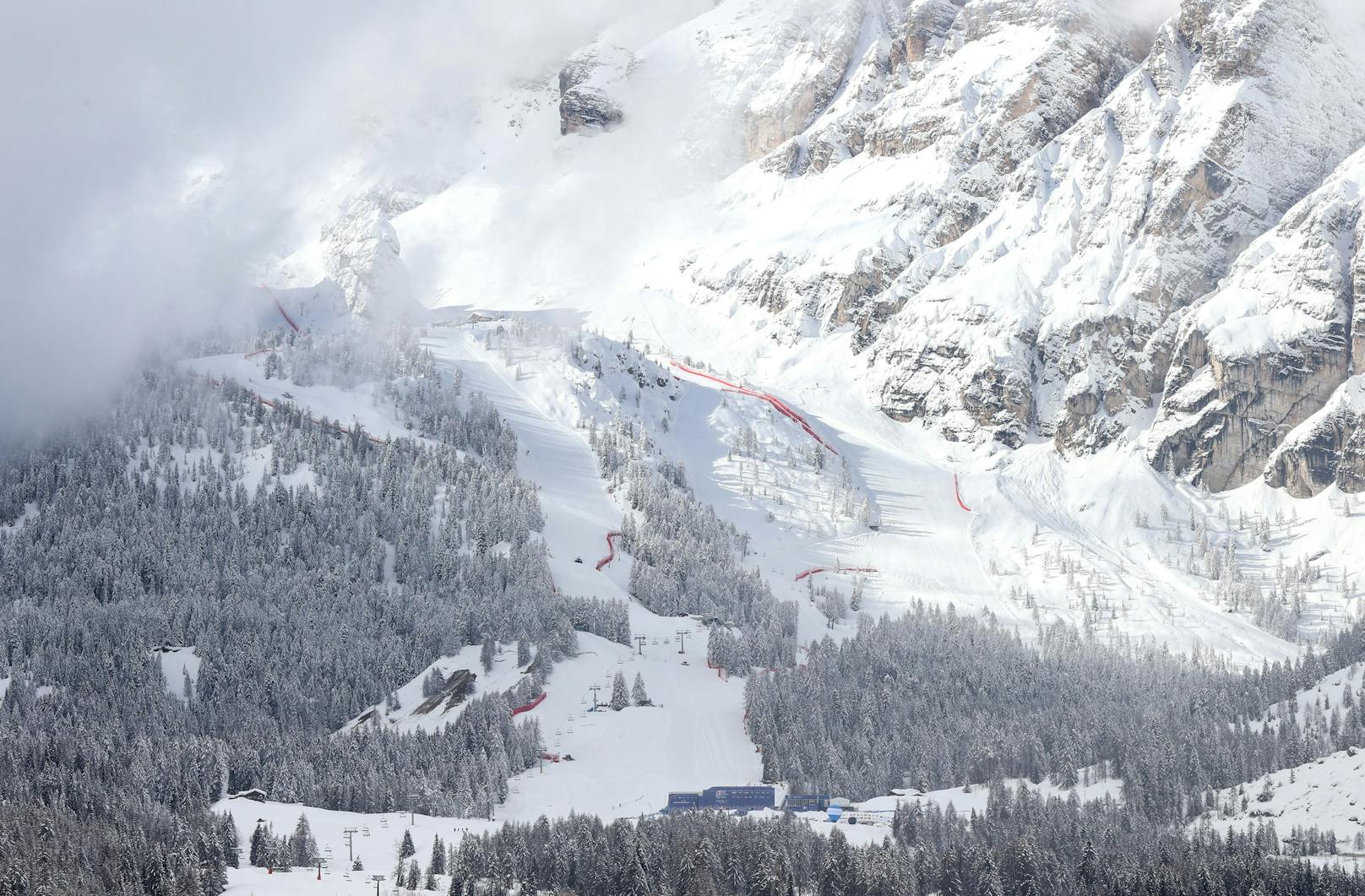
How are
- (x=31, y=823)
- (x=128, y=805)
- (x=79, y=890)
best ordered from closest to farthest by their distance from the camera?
(x=79, y=890) < (x=31, y=823) < (x=128, y=805)

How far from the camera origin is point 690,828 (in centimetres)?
19888

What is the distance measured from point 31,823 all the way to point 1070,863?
11452 cm

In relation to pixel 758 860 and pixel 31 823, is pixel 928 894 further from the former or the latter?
pixel 31 823

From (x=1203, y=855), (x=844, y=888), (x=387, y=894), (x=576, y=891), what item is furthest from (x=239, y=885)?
(x=1203, y=855)

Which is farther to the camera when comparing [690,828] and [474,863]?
[690,828]

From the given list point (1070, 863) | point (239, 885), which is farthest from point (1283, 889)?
point (239, 885)

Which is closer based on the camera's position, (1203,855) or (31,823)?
(31,823)

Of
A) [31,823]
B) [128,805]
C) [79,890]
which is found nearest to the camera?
[79,890]

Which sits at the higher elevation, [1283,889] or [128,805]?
[128,805]

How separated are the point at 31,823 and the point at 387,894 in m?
40.0

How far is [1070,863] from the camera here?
653 feet

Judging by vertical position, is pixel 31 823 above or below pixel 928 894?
above

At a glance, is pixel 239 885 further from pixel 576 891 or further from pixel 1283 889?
pixel 1283 889

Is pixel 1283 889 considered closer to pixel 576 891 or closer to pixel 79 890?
pixel 576 891
